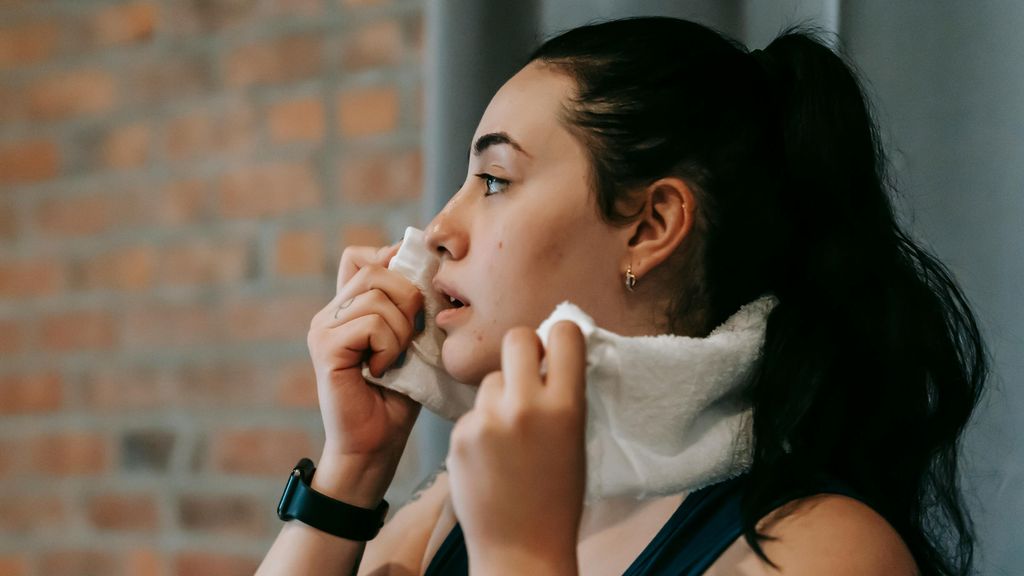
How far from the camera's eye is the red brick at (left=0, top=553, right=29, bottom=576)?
70.7 inches

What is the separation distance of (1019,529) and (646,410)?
48 cm

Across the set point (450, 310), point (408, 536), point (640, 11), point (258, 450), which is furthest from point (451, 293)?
point (258, 450)

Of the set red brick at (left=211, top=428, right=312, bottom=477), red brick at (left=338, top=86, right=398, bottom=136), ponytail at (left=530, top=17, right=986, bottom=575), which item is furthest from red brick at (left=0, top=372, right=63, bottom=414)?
ponytail at (left=530, top=17, right=986, bottom=575)

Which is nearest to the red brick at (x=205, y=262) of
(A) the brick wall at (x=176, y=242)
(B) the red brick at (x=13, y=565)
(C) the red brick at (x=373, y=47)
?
(A) the brick wall at (x=176, y=242)

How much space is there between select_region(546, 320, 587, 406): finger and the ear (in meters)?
0.26

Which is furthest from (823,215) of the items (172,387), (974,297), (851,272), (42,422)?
(42,422)

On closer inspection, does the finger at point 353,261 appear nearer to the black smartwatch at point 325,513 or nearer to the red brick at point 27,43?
the black smartwatch at point 325,513

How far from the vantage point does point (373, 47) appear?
1527 millimetres

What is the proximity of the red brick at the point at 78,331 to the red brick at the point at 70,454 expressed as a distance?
149 millimetres

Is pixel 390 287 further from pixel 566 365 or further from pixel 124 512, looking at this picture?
pixel 124 512

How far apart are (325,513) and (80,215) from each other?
96 centimetres

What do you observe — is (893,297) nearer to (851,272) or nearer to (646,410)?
(851,272)

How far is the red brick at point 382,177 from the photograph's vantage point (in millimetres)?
1481

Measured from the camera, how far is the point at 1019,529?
3.41 feet
